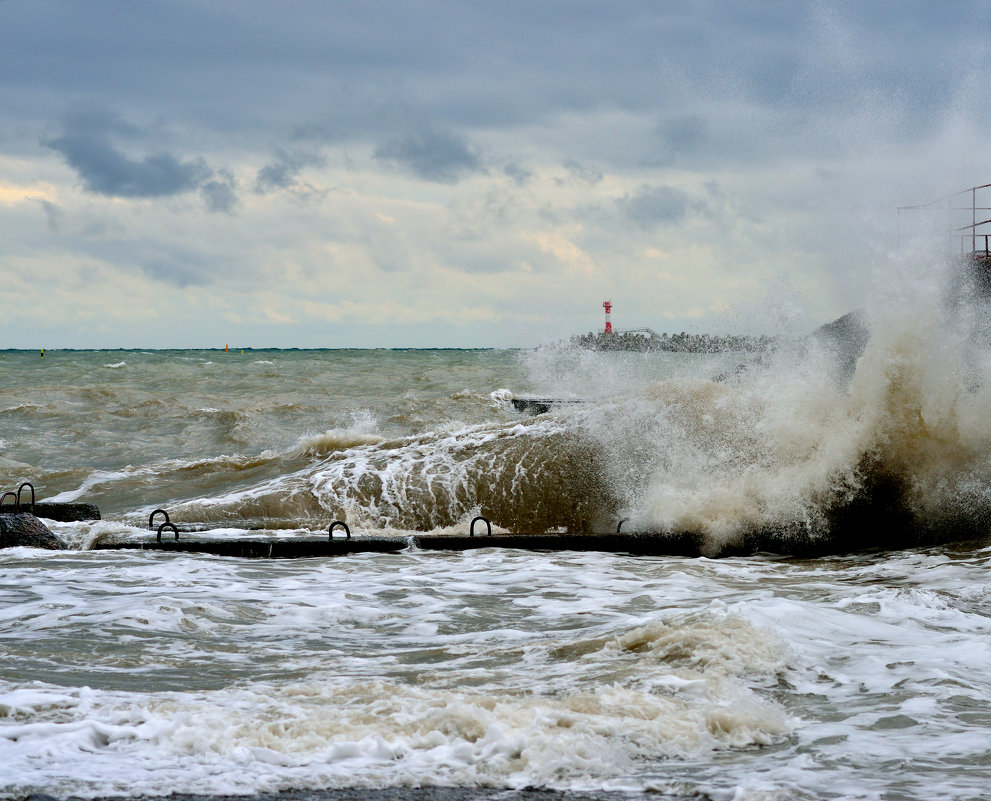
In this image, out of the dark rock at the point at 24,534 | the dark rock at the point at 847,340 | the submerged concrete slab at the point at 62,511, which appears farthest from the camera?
the dark rock at the point at 847,340

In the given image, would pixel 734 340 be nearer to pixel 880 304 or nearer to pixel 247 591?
pixel 880 304

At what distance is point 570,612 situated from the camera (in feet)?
16.8

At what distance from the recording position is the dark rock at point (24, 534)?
22.5 feet

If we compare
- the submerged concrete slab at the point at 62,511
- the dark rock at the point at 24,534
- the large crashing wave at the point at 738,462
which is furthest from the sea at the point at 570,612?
the submerged concrete slab at the point at 62,511

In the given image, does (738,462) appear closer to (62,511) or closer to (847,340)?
(847,340)

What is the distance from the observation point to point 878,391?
26.2 feet

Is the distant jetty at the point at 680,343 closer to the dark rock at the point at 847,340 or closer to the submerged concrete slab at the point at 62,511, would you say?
A: the dark rock at the point at 847,340

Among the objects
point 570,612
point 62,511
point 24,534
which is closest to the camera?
point 570,612

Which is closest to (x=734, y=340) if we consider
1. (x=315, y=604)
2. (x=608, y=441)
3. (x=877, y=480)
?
(x=608, y=441)

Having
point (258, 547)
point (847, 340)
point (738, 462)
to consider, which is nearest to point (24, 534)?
point (258, 547)

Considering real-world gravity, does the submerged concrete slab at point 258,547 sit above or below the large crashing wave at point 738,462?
below

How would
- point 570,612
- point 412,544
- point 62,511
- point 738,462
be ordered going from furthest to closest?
point 738,462
point 62,511
point 412,544
point 570,612

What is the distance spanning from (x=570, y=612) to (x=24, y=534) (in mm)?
4197

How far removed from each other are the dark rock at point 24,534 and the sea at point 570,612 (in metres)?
0.14
